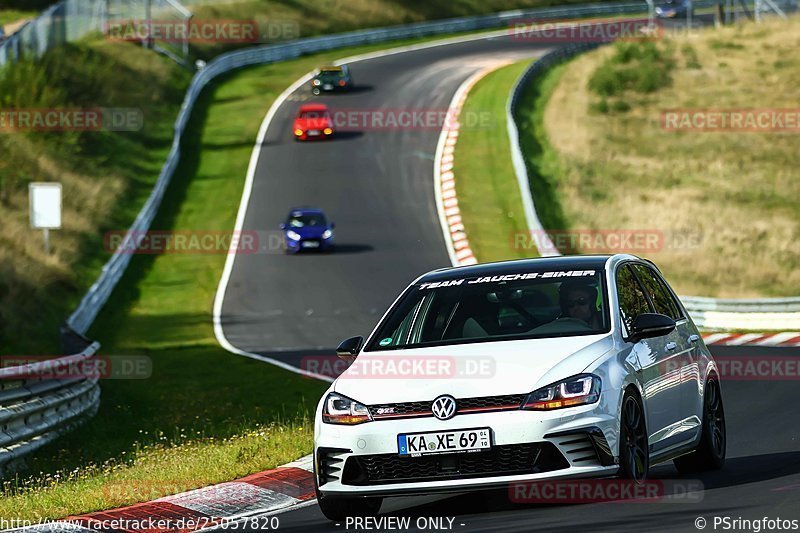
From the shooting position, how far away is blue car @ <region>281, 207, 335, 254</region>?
127ft

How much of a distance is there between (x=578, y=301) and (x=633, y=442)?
1111mm

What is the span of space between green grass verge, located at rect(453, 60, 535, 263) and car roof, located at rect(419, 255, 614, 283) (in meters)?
24.9

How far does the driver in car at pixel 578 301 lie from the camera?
9.50 m

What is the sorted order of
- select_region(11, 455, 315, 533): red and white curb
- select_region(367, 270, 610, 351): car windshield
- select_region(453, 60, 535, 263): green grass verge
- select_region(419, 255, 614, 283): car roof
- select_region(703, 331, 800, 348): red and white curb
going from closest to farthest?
select_region(11, 455, 315, 533): red and white curb < select_region(367, 270, 610, 351): car windshield < select_region(419, 255, 614, 283): car roof < select_region(703, 331, 800, 348): red and white curb < select_region(453, 60, 535, 263): green grass verge

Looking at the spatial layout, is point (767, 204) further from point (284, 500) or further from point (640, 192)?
point (284, 500)

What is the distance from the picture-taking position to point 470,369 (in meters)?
8.73

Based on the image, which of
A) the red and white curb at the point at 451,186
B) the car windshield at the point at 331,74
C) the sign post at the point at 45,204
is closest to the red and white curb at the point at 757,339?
the red and white curb at the point at 451,186

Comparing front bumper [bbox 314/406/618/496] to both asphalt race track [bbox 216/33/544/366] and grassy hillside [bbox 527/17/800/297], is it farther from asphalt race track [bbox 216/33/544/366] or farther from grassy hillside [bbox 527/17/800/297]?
grassy hillside [bbox 527/17/800/297]

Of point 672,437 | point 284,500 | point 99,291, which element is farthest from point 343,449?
point 99,291

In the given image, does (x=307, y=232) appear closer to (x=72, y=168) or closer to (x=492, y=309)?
(x=72, y=168)

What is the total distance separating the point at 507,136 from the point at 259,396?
98.5ft

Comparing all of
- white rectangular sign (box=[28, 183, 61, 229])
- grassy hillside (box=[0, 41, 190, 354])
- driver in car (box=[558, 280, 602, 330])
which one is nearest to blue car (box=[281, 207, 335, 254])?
grassy hillside (box=[0, 41, 190, 354])

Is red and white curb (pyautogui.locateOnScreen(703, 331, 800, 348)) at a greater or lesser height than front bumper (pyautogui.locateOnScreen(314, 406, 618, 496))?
lesser

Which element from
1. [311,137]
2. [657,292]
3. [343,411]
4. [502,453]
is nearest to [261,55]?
[311,137]
